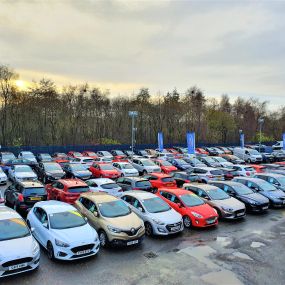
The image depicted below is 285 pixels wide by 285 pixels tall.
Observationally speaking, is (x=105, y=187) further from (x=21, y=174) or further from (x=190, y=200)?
(x=21, y=174)

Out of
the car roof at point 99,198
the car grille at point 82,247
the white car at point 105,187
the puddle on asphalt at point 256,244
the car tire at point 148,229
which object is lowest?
the puddle on asphalt at point 256,244

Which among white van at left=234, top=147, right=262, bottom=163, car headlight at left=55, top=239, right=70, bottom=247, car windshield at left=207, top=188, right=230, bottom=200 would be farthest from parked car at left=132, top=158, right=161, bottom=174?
car headlight at left=55, top=239, right=70, bottom=247

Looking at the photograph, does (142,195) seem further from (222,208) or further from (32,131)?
(32,131)

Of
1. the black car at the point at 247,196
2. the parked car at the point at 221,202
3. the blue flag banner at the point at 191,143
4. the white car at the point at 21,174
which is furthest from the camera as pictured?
the blue flag banner at the point at 191,143

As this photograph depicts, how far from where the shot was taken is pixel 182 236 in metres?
12.0

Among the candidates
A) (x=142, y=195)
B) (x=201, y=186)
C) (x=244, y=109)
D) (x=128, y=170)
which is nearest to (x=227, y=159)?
(x=128, y=170)

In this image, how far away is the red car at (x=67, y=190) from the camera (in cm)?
1491

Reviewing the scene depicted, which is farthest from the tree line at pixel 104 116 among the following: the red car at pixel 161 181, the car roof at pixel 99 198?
the car roof at pixel 99 198

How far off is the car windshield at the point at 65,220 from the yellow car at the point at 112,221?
0.86 metres

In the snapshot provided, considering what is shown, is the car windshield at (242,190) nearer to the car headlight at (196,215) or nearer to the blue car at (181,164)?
the car headlight at (196,215)

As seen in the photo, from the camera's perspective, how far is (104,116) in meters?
58.9

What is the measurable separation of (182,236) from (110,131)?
159ft

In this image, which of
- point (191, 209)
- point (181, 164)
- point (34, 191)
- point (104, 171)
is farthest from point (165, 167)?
point (34, 191)

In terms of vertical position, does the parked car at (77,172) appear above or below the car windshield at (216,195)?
above
